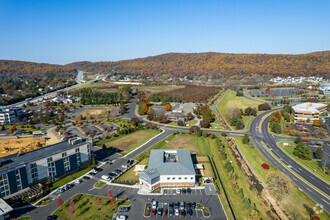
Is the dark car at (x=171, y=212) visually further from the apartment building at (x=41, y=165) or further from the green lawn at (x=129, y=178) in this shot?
the apartment building at (x=41, y=165)

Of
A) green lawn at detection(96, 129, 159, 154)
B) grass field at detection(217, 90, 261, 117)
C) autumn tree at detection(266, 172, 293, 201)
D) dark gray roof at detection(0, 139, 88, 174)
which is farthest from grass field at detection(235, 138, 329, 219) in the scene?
grass field at detection(217, 90, 261, 117)

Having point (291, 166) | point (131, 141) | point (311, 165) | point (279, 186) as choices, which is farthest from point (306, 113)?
point (131, 141)

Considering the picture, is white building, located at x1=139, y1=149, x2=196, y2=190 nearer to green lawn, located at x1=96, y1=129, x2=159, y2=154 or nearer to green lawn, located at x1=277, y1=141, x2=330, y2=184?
green lawn, located at x1=96, y1=129, x2=159, y2=154

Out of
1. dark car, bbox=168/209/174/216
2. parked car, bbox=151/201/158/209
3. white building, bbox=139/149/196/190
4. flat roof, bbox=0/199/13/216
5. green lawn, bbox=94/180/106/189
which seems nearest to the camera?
flat roof, bbox=0/199/13/216

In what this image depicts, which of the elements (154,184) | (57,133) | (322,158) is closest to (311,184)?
(322,158)

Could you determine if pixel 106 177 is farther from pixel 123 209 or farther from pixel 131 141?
pixel 131 141

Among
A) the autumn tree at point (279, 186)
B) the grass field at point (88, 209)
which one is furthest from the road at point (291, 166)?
the grass field at point (88, 209)
